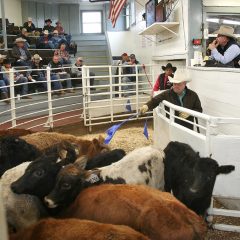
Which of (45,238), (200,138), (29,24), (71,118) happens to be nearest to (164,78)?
(71,118)

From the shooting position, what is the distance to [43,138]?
17.8 ft

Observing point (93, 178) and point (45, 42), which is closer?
point (93, 178)

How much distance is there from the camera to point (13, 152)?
4.50 meters

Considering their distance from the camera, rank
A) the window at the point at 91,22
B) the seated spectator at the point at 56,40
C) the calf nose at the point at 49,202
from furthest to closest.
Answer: the window at the point at 91,22 < the seated spectator at the point at 56,40 < the calf nose at the point at 49,202

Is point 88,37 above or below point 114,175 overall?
above

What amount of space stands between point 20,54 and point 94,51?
9.63 meters

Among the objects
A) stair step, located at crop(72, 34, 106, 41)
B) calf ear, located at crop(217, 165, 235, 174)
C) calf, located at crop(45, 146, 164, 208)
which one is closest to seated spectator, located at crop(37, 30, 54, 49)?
stair step, located at crop(72, 34, 106, 41)

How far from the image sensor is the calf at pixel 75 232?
2.45 metres

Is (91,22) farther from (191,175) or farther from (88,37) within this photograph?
(191,175)

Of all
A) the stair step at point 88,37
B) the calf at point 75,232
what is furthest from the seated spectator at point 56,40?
the calf at point 75,232

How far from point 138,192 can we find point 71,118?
27.9 feet

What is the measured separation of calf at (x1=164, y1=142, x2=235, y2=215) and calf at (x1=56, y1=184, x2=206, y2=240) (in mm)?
508

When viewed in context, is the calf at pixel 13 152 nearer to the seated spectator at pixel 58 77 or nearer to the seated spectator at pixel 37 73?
the seated spectator at pixel 58 77

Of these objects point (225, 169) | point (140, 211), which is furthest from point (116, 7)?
point (140, 211)
